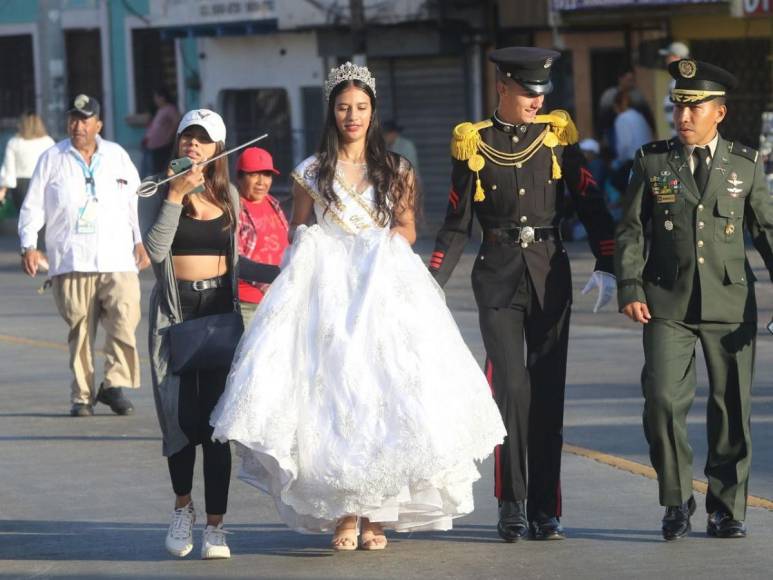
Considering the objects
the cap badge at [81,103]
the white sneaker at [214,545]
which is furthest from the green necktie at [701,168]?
the cap badge at [81,103]

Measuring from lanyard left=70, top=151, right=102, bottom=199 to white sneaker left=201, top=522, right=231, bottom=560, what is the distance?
167 inches

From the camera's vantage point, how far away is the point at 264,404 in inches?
270

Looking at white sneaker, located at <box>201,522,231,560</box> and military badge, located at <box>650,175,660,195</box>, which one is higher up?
military badge, located at <box>650,175,660,195</box>

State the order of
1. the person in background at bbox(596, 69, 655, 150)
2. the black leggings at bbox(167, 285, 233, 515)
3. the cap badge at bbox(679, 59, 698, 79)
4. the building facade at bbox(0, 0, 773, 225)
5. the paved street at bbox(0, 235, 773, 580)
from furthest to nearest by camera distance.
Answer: the building facade at bbox(0, 0, 773, 225) < the person in background at bbox(596, 69, 655, 150) < the black leggings at bbox(167, 285, 233, 515) < the cap badge at bbox(679, 59, 698, 79) < the paved street at bbox(0, 235, 773, 580)

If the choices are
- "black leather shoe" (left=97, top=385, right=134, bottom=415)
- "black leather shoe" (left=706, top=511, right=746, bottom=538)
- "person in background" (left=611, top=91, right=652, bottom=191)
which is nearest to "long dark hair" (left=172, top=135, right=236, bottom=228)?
"black leather shoe" (left=706, top=511, right=746, bottom=538)

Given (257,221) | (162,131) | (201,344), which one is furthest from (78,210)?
(162,131)

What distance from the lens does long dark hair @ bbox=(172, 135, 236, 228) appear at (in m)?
7.46

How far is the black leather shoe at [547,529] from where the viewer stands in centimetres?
738

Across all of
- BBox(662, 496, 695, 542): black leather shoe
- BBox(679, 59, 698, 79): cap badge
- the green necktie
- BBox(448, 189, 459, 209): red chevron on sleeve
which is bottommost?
BBox(662, 496, 695, 542): black leather shoe

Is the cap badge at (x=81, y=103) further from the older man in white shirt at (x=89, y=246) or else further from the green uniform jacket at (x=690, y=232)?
the green uniform jacket at (x=690, y=232)

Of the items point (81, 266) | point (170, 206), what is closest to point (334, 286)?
point (170, 206)

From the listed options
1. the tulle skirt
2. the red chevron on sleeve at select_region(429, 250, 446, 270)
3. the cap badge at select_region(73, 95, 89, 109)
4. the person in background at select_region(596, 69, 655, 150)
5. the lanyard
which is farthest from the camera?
the person in background at select_region(596, 69, 655, 150)

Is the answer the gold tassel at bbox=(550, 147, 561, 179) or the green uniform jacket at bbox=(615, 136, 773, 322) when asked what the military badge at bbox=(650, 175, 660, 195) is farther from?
the gold tassel at bbox=(550, 147, 561, 179)

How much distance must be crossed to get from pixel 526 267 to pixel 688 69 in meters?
0.99
